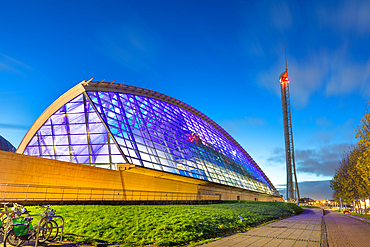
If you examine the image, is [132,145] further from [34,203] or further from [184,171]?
[34,203]

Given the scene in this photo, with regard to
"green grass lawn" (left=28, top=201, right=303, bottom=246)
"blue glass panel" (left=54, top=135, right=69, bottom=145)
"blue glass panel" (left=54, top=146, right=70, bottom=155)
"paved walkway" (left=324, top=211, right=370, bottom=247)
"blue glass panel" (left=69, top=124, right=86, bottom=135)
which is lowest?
"paved walkway" (left=324, top=211, right=370, bottom=247)

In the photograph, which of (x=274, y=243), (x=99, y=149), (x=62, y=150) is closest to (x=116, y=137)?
(x=99, y=149)

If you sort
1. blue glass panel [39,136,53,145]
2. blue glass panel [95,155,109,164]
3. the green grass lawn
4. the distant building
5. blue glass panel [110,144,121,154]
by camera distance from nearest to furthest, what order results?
the green grass lawn
blue glass panel [95,155,109,164]
blue glass panel [110,144,121,154]
blue glass panel [39,136,53,145]
the distant building

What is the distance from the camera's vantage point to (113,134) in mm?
24422

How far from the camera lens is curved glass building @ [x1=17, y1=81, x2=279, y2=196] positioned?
24.1 m

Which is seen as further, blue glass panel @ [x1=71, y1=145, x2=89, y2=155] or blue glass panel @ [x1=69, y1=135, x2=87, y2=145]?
blue glass panel @ [x1=69, y1=135, x2=87, y2=145]

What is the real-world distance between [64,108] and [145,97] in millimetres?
14849

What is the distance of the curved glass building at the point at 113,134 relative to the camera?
24125mm

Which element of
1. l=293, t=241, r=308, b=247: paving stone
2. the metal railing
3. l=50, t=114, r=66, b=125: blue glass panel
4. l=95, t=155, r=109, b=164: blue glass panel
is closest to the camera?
l=293, t=241, r=308, b=247: paving stone

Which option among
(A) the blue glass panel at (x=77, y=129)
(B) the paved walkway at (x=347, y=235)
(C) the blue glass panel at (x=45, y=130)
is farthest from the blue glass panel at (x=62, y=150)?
(B) the paved walkway at (x=347, y=235)

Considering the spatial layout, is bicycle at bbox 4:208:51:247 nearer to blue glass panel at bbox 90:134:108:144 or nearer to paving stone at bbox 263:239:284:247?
paving stone at bbox 263:239:284:247

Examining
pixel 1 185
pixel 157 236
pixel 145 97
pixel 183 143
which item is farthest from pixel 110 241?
pixel 145 97

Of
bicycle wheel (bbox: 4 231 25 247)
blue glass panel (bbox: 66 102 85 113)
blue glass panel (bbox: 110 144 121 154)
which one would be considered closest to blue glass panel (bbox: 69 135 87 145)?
blue glass panel (bbox: 66 102 85 113)

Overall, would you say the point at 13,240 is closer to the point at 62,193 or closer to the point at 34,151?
the point at 62,193
